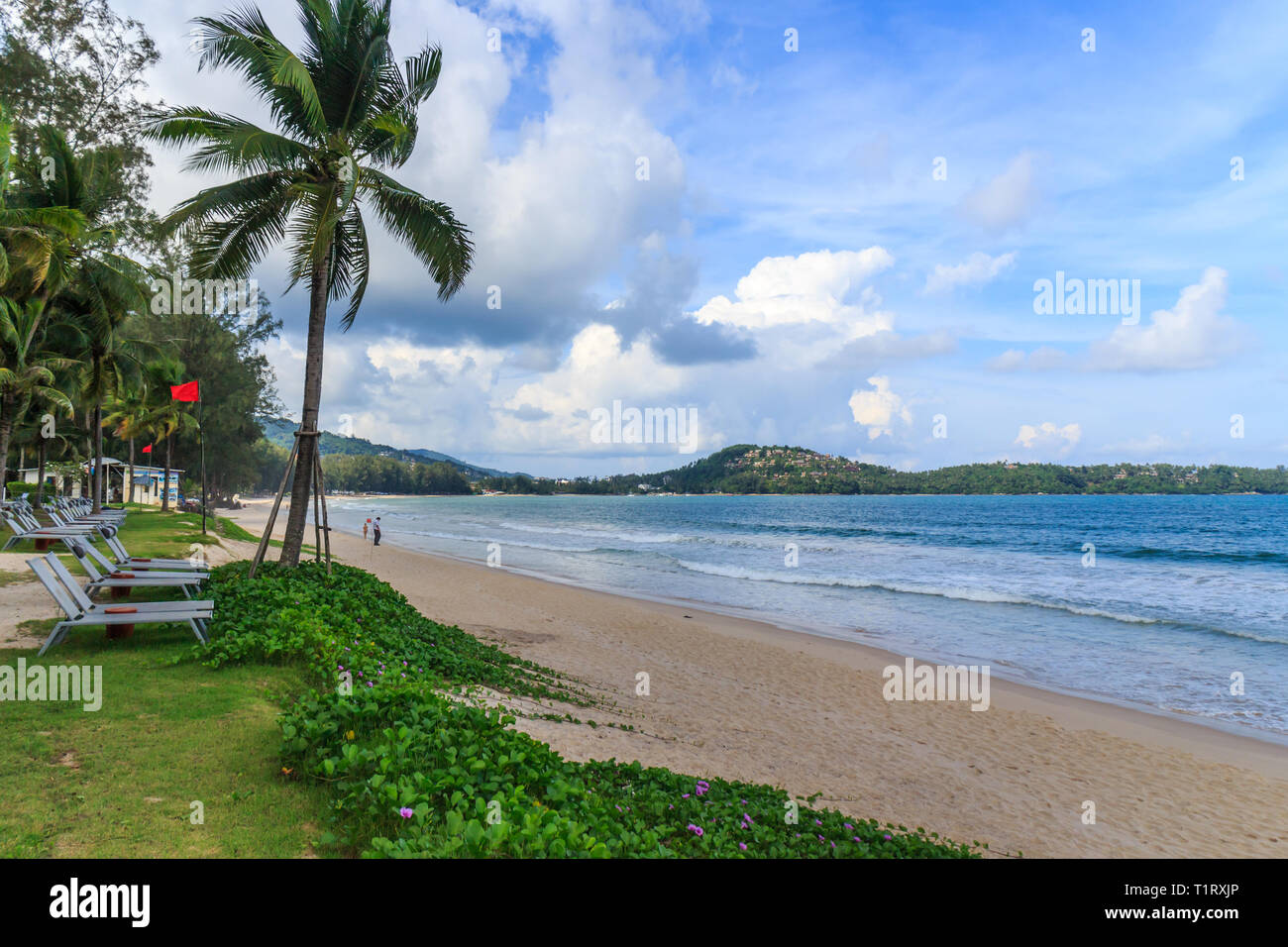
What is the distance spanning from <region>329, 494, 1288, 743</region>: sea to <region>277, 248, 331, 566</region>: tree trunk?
12.5m

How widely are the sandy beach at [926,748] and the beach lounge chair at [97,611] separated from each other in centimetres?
423

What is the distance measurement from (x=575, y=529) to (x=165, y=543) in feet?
148

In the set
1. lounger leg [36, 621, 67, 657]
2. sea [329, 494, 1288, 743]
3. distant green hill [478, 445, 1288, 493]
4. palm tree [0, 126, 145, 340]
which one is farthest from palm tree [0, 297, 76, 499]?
distant green hill [478, 445, 1288, 493]

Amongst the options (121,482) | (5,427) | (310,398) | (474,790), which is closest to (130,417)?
(121,482)

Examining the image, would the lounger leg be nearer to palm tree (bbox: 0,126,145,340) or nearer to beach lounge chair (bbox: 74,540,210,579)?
beach lounge chair (bbox: 74,540,210,579)

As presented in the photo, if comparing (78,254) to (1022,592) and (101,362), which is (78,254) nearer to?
(101,362)

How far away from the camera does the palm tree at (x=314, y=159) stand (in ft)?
36.5

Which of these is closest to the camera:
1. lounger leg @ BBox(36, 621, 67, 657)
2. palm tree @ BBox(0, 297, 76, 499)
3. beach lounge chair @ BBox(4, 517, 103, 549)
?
lounger leg @ BBox(36, 621, 67, 657)

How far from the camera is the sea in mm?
13906

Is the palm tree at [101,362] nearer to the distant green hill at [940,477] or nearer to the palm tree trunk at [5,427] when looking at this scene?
the palm tree trunk at [5,427]

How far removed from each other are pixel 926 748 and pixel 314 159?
13750 millimetres

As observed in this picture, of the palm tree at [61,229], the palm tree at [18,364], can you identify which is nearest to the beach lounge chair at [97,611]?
the palm tree at [61,229]

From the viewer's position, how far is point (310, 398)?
1226 centimetres

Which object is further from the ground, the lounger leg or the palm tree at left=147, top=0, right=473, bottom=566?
the palm tree at left=147, top=0, right=473, bottom=566
